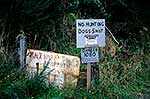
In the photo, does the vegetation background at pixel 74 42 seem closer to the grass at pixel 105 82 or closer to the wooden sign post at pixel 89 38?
the grass at pixel 105 82

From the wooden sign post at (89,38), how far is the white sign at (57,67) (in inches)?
7.8

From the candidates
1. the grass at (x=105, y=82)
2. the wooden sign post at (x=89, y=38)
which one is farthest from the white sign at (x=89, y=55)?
the grass at (x=105, y=82)

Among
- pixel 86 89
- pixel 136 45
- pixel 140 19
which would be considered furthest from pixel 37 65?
pixel 140 19

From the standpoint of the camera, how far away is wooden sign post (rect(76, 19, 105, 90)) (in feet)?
23.9

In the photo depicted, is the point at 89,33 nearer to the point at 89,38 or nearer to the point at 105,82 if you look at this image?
the point at 89,38

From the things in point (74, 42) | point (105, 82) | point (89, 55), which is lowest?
point (105, 82)

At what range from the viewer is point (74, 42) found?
907 centimetres

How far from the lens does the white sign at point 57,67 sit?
7.38 metres

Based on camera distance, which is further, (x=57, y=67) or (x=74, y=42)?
(x=74, y=42)

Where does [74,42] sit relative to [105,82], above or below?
above

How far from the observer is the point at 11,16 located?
8.66 meters

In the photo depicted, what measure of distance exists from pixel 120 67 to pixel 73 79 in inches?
49.6

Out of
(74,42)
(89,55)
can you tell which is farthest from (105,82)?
(74,42)

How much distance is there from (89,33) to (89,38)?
88 mm
